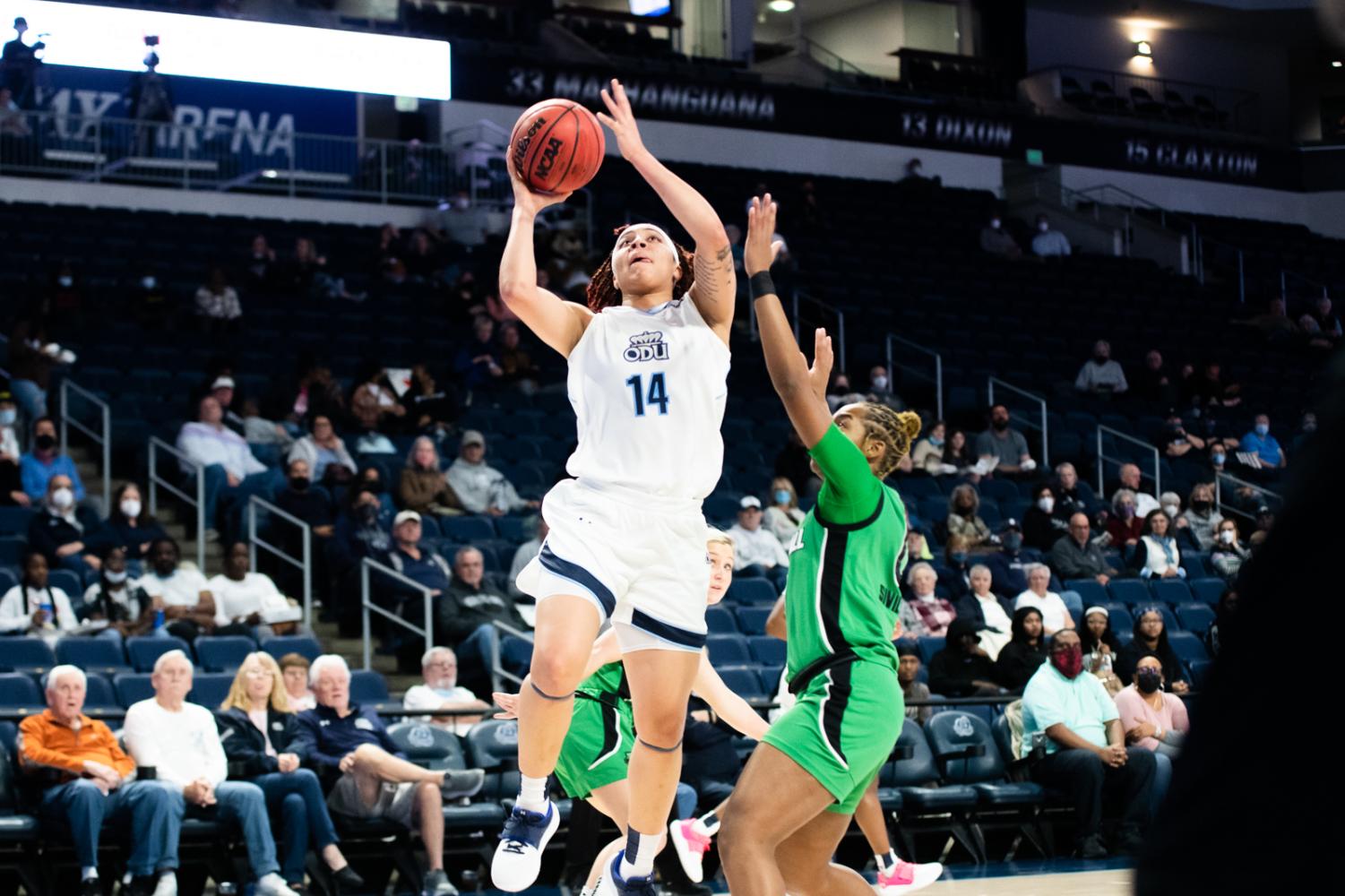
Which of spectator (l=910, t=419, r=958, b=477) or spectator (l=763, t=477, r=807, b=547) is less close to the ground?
spectator (l=910, t=419, r=958, b=477)

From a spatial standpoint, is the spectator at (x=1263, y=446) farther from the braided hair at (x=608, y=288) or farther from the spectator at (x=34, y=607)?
the braided hair at (x=608, y=288)

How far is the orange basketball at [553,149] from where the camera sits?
15.6 ft

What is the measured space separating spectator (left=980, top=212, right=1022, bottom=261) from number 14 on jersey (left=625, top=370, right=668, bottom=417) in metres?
19.3

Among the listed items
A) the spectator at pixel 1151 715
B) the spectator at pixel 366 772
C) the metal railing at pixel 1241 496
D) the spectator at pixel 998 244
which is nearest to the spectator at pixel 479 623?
the spectator at pixel 366 772

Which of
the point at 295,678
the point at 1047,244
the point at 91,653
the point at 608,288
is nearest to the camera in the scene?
the point at 608,288

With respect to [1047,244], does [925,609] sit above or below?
below

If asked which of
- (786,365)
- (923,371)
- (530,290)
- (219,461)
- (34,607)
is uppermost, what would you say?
(530,290)

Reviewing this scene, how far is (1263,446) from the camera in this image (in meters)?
18.4

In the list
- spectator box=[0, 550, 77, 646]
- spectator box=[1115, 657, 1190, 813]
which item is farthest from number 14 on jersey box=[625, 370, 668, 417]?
spectator box=[1115, 657, 1190, 813]

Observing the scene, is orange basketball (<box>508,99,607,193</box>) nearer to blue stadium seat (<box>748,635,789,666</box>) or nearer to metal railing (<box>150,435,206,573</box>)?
blue stadium seat (<box>748,635,789,666</box>)

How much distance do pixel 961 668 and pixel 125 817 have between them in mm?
5644

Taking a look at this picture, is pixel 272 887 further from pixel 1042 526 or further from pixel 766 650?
pixel 1042 526

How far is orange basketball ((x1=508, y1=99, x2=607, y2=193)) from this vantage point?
15.6 feet

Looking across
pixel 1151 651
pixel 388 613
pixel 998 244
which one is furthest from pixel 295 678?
pixel 998 244
